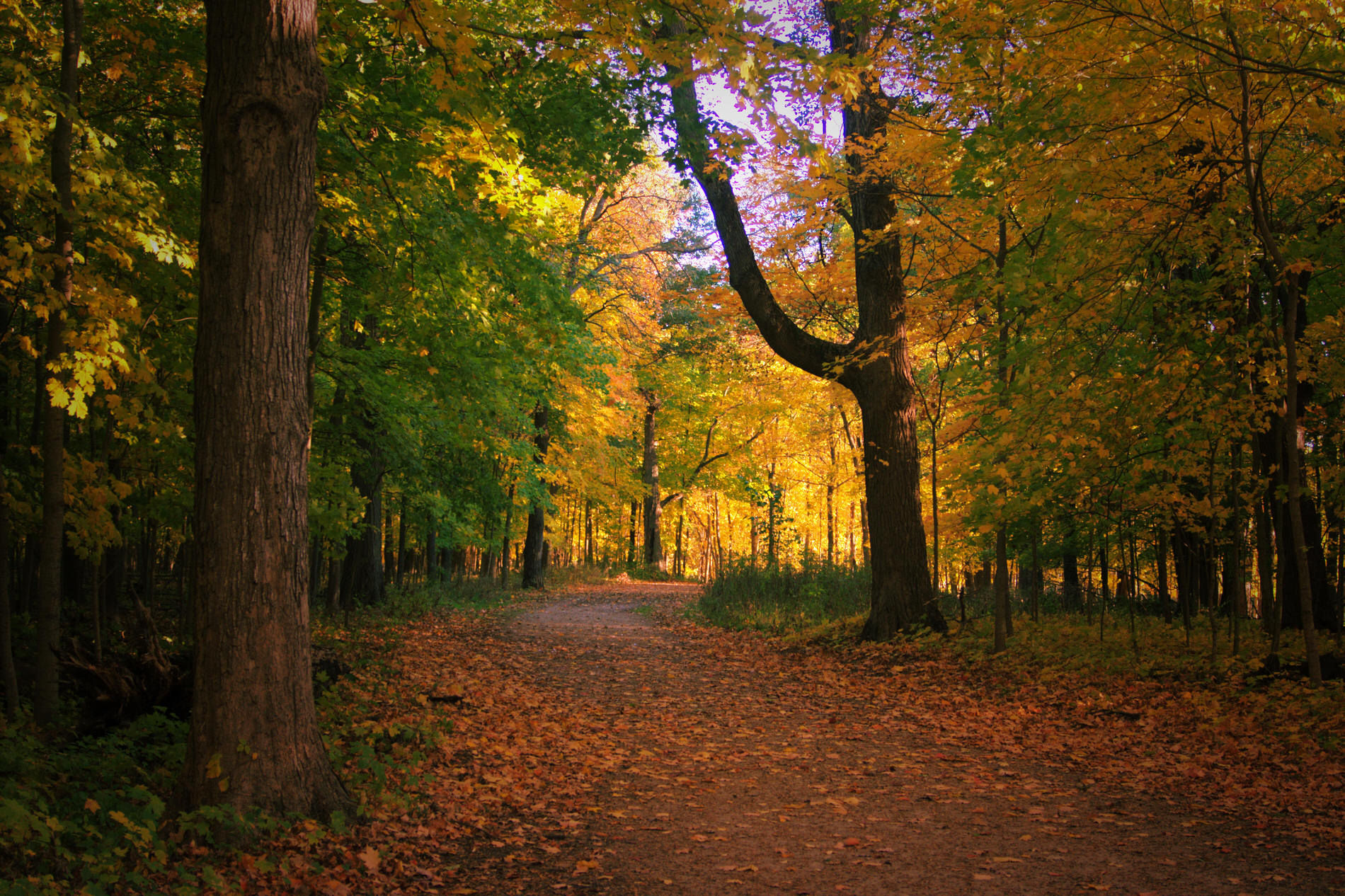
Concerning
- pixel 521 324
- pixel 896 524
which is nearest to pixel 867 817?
pixel 896 524

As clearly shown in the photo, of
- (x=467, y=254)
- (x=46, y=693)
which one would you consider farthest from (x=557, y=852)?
(x=467, y=254)

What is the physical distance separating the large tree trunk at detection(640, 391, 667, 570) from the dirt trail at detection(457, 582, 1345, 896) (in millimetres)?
19710

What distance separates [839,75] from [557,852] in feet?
15.9

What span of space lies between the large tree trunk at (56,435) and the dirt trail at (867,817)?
4.04m

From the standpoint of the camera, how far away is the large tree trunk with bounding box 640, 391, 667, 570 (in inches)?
1094

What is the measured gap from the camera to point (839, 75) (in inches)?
197

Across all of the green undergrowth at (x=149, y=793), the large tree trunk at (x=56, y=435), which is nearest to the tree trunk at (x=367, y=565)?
the green undergrowth at (x=149, y=793)

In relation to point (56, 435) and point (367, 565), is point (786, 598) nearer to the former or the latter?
point (367, 565)

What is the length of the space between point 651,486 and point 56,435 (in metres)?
22.4

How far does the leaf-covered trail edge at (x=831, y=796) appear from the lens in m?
3.73

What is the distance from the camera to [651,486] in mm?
27578

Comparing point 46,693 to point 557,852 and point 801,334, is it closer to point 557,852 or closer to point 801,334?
point 557,852

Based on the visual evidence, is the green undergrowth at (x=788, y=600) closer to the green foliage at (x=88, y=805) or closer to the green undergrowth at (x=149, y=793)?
the green undergrowth at (x=149, y=793)

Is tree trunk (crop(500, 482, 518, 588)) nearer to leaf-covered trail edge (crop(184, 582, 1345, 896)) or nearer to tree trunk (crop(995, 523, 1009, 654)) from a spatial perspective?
leaf-covered trail edge (crop(184, 582, 1345, 896))
